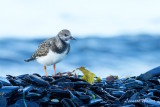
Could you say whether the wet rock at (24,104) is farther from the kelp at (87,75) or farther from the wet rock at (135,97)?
the wet rock at (135,97)

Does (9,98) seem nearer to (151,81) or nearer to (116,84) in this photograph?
(116,84)

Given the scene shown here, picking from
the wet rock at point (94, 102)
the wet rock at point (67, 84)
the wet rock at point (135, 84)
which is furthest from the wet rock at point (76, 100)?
the wet rock at point (135, 84)

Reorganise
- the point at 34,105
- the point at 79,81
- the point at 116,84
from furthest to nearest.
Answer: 1. the point at 116,84
2. the point at 79,81
3. the point at 34,105

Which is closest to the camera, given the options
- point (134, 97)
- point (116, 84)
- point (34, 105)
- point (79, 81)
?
point (34, 105)

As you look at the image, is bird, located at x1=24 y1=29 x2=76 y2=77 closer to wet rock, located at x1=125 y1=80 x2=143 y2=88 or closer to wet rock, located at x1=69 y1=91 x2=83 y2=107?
wet rock, located at x1=125 y1=80 x2=143 y2=88

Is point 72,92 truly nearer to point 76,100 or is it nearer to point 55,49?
point 76,100

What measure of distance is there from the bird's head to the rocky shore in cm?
136

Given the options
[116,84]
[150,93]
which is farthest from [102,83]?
[150,93]

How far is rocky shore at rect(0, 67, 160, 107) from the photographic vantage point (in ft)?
21.8


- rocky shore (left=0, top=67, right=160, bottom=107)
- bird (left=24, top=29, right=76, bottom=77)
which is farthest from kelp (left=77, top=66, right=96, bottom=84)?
bird (left=24, top=29, right=76, bottom=77)

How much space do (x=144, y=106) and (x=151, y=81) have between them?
1624 mm

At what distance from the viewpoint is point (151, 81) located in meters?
8.35

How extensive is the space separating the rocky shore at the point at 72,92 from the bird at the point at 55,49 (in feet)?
3.35

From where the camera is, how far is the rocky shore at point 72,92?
666 cm
